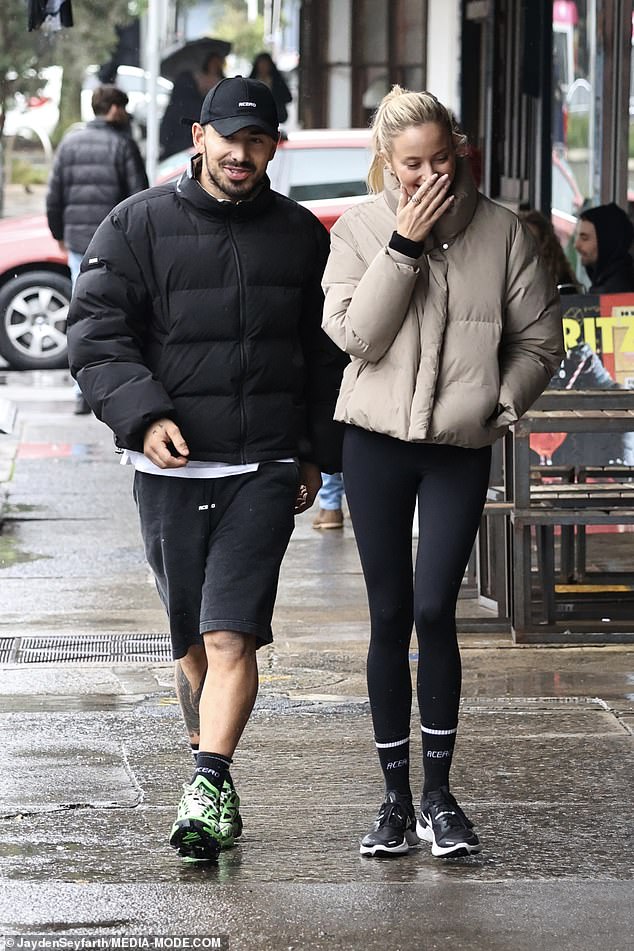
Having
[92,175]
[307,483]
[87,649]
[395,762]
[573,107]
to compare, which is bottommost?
[87,649]

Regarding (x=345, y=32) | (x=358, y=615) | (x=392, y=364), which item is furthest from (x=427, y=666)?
(x=345, y=32)

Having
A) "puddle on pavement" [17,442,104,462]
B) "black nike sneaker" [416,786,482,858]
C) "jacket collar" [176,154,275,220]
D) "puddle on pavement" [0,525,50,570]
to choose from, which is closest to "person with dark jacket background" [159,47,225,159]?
"puddle on pavement" [17,442,104,462]

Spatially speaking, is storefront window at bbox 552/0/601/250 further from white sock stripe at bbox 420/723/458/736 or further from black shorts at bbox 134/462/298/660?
white sock stripe at bbox 420/723/458/736

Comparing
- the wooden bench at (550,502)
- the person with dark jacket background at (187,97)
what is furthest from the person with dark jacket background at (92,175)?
the wooden bench at (550,502)

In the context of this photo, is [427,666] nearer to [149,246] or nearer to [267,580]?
[267,580]

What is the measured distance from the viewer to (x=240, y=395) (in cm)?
482

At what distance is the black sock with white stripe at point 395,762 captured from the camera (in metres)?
4.82

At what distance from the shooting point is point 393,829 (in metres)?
4.74

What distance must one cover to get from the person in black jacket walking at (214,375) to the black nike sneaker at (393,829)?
36 centimetres

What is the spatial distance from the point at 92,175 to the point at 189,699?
8.49 m

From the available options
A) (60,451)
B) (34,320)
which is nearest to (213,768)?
(60,451)

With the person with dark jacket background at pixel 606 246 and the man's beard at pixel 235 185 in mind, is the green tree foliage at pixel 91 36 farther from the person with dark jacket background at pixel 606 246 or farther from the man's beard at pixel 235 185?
the man's beard at pixel 235 185

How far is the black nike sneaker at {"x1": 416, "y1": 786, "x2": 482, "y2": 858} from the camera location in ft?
15.3

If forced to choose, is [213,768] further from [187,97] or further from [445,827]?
[187,97]
